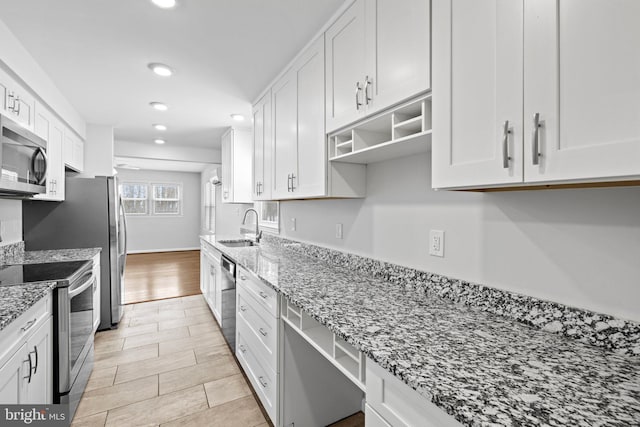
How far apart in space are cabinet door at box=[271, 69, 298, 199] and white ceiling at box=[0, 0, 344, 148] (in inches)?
7.0

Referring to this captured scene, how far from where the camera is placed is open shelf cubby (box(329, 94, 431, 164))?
4.18ft

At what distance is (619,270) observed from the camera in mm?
915

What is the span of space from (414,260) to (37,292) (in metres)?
1.88

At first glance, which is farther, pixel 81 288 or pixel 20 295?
pixel 81 288

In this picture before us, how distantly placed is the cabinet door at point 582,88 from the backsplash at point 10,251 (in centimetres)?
341

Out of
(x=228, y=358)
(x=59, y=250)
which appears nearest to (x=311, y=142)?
(x=228, y=358)

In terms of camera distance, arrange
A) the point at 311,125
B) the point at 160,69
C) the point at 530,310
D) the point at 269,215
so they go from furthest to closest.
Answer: the point at 269,215
the point at 160,69
the point at 311,125
the point at 530,310

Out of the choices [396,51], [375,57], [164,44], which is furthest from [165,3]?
[396,51]

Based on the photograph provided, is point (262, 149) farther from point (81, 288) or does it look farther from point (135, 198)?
point (135, 198)

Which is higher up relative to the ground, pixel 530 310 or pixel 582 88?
pixel 582 88

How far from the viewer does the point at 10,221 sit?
266cm

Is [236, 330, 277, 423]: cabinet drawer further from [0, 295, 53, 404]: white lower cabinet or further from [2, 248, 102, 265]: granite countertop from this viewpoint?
[2, 248, 102, 265]: granite countertop

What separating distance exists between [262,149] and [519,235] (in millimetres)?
2311

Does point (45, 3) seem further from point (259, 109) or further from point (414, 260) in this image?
point (414, 260)
